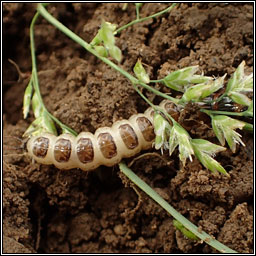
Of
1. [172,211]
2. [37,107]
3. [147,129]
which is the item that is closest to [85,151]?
[147,129]

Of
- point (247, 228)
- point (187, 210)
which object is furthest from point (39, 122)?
point (247, 228)

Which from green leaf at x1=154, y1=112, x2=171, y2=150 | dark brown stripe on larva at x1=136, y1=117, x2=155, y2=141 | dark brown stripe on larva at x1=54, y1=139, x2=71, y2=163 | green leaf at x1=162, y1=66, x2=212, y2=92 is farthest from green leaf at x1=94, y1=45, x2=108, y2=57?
dark brown stripe on larva at x1=54, y1=139, x2=71, y2=163

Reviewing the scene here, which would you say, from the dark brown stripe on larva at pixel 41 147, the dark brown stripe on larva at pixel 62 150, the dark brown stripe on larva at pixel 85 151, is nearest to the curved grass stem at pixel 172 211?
the dark brown stripe on larva at pixel 85 151

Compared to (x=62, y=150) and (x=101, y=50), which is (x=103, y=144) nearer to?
(x=62, y=150)

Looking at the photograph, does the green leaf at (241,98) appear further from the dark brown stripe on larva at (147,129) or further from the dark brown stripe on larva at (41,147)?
the dark brown stripe on larva at (41,147)

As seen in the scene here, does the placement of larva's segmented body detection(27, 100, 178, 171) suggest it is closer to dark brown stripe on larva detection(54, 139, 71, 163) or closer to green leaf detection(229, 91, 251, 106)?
dark brown stripe on larva detection(54, 139, 71, 163)

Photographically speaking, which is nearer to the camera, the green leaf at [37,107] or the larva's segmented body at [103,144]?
the larva's segmented body at [103,144]

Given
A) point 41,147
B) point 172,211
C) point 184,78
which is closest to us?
point 184,78
